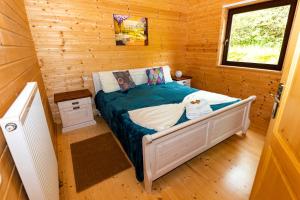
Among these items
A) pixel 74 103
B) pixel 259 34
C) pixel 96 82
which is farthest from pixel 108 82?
pixel 259 34

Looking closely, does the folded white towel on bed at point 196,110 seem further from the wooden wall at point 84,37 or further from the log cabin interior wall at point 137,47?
the wooden wall at point 84,37

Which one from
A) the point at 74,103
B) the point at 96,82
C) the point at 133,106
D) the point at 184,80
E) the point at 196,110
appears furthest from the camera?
the point at 184,80

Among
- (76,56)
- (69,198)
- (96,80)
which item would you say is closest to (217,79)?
(96,80)

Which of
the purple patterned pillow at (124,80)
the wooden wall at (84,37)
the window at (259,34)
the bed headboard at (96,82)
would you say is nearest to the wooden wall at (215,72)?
the window at (259,34)

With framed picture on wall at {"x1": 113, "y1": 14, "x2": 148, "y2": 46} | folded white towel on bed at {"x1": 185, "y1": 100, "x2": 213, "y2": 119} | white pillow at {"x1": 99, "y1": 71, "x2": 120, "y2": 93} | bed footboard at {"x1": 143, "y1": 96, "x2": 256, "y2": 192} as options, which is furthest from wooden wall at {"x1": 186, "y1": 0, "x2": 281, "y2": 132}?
white pillow at {"x1": 99, "y1": 71, "x2": 120, "y2": 93}

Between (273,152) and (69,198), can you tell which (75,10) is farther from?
(273,152)

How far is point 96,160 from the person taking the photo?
202 centimetres

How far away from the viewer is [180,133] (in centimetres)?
160

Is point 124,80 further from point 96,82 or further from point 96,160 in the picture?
point 96,160

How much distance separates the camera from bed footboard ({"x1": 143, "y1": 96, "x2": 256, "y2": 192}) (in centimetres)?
145

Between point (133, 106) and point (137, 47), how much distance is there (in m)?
1.75

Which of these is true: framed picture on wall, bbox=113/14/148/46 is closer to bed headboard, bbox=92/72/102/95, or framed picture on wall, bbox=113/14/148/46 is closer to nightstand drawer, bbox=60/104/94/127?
bed headboard, bbox=92/72/102/95

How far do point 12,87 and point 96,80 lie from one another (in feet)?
6.80

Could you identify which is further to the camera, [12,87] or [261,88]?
[261,88]
